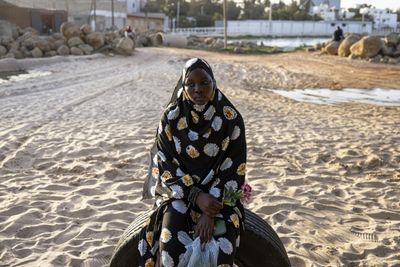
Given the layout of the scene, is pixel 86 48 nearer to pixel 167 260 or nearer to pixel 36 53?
pixel 36 53

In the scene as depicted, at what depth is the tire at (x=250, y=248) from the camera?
2814mm

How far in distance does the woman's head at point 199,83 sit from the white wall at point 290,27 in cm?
5889

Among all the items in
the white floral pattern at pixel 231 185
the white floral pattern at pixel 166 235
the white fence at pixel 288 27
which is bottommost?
the white floral pattern at pixel 166 235

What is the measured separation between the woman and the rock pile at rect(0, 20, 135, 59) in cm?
2300

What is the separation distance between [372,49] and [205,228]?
23.6 m

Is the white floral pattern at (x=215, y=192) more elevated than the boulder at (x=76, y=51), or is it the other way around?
the boulder at (x=76, y=51)

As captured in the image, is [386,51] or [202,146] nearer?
[202,146]

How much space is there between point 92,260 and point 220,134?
4.96 ft

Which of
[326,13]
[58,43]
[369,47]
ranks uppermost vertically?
[326,13]

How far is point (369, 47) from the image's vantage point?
2388 cm

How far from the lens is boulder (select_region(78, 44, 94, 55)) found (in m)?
25.5

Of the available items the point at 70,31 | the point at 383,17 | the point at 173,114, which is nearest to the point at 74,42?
the point at 70,31

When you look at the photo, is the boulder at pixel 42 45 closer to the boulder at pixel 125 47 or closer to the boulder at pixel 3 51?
the boulder at pixel 3 51

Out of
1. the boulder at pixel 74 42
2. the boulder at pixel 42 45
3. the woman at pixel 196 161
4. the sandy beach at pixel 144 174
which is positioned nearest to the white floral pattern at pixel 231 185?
the woman at pixel 196 161
